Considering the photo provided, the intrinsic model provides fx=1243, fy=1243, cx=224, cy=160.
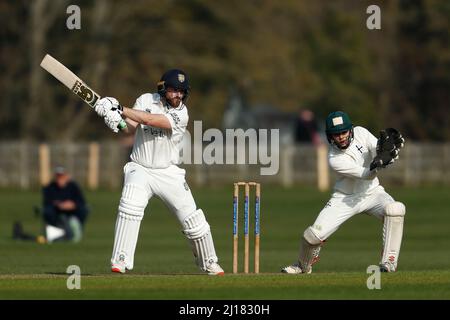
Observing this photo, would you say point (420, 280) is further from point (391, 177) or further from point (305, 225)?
point (391, 177)

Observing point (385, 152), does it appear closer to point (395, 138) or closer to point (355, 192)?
point (395, 138)

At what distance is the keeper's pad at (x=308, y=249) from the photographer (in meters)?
13.5

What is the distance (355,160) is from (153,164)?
224cm

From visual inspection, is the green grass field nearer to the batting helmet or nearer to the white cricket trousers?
the white cricket trousers

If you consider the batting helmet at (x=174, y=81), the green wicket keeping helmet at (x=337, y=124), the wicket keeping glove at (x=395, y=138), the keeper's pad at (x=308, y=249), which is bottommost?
the keeper's pad at (x=308, y=249)

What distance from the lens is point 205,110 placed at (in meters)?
52.3

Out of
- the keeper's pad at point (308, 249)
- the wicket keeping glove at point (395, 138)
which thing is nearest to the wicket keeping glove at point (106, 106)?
the keeper's pad at point (308, 249)

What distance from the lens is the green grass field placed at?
1149cm

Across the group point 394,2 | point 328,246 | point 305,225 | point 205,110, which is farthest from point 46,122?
point 328,246

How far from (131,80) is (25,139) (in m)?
5.10

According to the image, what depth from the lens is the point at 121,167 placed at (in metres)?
39.5

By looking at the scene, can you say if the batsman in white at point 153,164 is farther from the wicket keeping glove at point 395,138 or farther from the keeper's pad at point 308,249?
the wicket keeping glove at point 395,138

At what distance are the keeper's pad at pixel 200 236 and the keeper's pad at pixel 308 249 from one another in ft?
3.36

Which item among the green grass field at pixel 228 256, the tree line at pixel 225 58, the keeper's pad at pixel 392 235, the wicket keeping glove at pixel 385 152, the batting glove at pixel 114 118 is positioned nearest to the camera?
the green grass field at pixel 228 256
